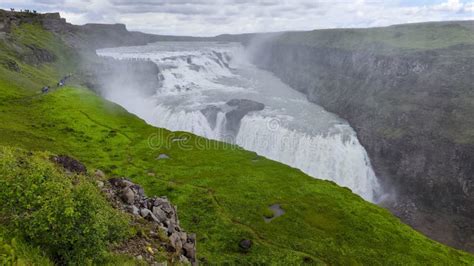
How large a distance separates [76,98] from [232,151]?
102ft

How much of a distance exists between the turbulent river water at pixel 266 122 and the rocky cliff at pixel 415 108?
5210 millimetres

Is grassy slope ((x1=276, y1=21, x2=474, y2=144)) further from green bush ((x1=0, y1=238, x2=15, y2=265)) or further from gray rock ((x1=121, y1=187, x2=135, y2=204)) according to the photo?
green bush ((x1=0, y1=238, x2=15, y2=265))

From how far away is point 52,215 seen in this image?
1207 cm

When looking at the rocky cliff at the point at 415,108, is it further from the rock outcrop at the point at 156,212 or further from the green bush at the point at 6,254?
the green bush at the point at 6,254

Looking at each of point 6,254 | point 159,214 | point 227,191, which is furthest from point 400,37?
point 6,254

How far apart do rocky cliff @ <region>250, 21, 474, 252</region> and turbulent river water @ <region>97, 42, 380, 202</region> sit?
17.1 ft

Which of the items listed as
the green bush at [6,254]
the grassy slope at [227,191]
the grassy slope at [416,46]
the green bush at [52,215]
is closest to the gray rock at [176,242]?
the green bush at [52,215]

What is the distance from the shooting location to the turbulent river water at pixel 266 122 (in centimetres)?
7231

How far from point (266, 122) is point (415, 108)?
33344mm

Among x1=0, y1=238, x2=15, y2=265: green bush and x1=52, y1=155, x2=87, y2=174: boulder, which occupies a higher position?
x1=0, y1=238, x2=15, y2=265: green bush

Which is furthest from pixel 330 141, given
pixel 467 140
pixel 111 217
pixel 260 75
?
pixel 260 75

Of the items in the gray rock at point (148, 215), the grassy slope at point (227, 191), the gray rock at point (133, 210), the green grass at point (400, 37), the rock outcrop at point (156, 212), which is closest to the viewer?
the rock outcrop at point (156, 212)

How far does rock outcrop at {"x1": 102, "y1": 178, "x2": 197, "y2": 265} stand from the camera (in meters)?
21.5

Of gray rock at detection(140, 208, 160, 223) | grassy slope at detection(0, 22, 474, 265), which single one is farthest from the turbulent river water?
gray rock at detection(140, 208, 160, 223)
